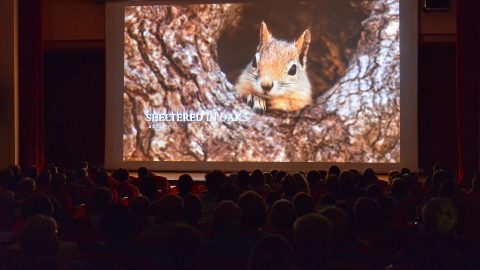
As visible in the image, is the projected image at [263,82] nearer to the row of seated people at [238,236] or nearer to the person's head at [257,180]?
the person's head at [257,180]

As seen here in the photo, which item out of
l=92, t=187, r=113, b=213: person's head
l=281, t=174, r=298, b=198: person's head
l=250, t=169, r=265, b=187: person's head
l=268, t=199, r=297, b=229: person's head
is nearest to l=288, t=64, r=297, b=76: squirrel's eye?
l=250, t=169, r=265, b=187: person's head

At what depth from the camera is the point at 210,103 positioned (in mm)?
12016

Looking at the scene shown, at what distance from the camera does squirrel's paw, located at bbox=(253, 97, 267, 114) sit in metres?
11.8

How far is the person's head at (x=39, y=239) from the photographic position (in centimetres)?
295

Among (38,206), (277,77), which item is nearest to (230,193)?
(38,206)

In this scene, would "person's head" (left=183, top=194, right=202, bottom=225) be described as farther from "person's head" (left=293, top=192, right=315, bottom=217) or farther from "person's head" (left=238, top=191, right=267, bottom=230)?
"person's head" (left=293, top=192, right=315, bottom=217)

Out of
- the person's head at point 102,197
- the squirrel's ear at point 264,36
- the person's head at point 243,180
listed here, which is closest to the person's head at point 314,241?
the person's head at point 102,197

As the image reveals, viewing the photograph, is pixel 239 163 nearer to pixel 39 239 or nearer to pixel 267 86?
pixel 267 86

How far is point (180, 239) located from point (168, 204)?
116cm

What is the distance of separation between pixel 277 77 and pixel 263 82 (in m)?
0.25

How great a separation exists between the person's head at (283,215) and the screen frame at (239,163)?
26.7ft

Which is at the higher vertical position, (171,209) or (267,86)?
(267,86)

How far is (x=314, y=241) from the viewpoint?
2.77 metres

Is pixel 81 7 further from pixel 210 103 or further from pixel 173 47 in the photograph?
pixel 210 103
